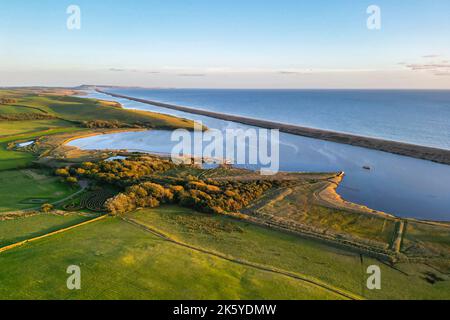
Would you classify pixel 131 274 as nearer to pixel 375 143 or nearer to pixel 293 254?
pixel 293 254

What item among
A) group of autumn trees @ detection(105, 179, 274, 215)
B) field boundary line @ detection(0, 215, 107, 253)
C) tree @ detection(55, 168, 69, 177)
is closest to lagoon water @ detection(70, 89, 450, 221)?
group of autumn trees @ detection(105, 179, 274, 215)

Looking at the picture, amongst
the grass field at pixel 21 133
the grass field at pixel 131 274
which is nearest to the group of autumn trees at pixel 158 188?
the grass field at pixel 131 274


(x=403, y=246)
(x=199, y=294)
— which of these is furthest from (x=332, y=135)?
(x=199, y=294)

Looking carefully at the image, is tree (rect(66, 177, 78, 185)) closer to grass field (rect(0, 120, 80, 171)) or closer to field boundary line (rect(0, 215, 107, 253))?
grass field (rect(0, 120, 80, 171))

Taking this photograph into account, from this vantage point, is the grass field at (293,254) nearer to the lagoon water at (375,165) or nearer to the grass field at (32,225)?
the grass field at (32,225)

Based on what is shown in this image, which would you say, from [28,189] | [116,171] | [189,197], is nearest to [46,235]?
[189,197]
